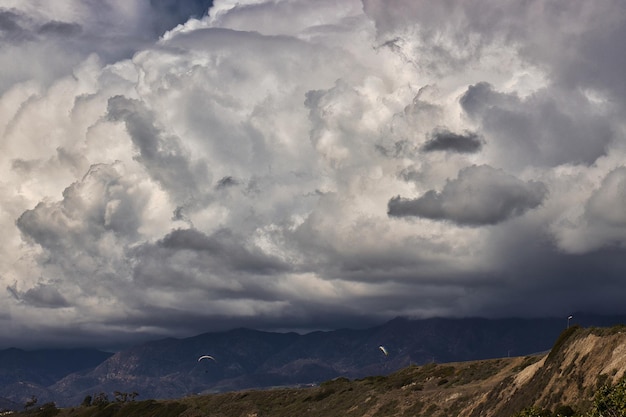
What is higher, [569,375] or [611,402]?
[569,375]

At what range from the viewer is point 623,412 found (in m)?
75.9

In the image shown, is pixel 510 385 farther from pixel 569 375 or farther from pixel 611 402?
pixel 611 402

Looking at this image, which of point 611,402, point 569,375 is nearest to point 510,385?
point 569,375

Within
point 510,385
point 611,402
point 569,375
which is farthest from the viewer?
point 510,385

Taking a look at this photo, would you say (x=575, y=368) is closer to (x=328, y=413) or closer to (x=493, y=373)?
(x=493, y=373)

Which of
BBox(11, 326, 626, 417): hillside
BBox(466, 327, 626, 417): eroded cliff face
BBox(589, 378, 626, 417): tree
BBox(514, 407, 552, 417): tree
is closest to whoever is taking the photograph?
BBox(589, 378, 626, 417): tree

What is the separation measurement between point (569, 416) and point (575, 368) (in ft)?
49.7

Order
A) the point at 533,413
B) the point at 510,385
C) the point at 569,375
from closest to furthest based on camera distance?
the point at 533,413 < the point at 569,375 < the point at 510,385

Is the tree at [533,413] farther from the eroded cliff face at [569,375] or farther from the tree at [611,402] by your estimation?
the tree at [611,402]

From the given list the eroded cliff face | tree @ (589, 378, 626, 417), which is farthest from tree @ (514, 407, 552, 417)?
tree @ (589, 378, 626, 417)

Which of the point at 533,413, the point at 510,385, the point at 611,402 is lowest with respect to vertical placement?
the point at 533,413

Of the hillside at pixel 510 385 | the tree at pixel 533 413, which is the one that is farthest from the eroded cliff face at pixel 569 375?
the tree at pixel 533 413

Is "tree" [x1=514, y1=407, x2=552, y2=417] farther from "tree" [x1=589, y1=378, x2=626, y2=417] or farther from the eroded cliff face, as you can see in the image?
"tree" [x1=589, y1=378, x2=626, y2=417]

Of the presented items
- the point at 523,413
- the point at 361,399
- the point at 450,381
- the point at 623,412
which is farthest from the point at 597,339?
the point at 361,399
